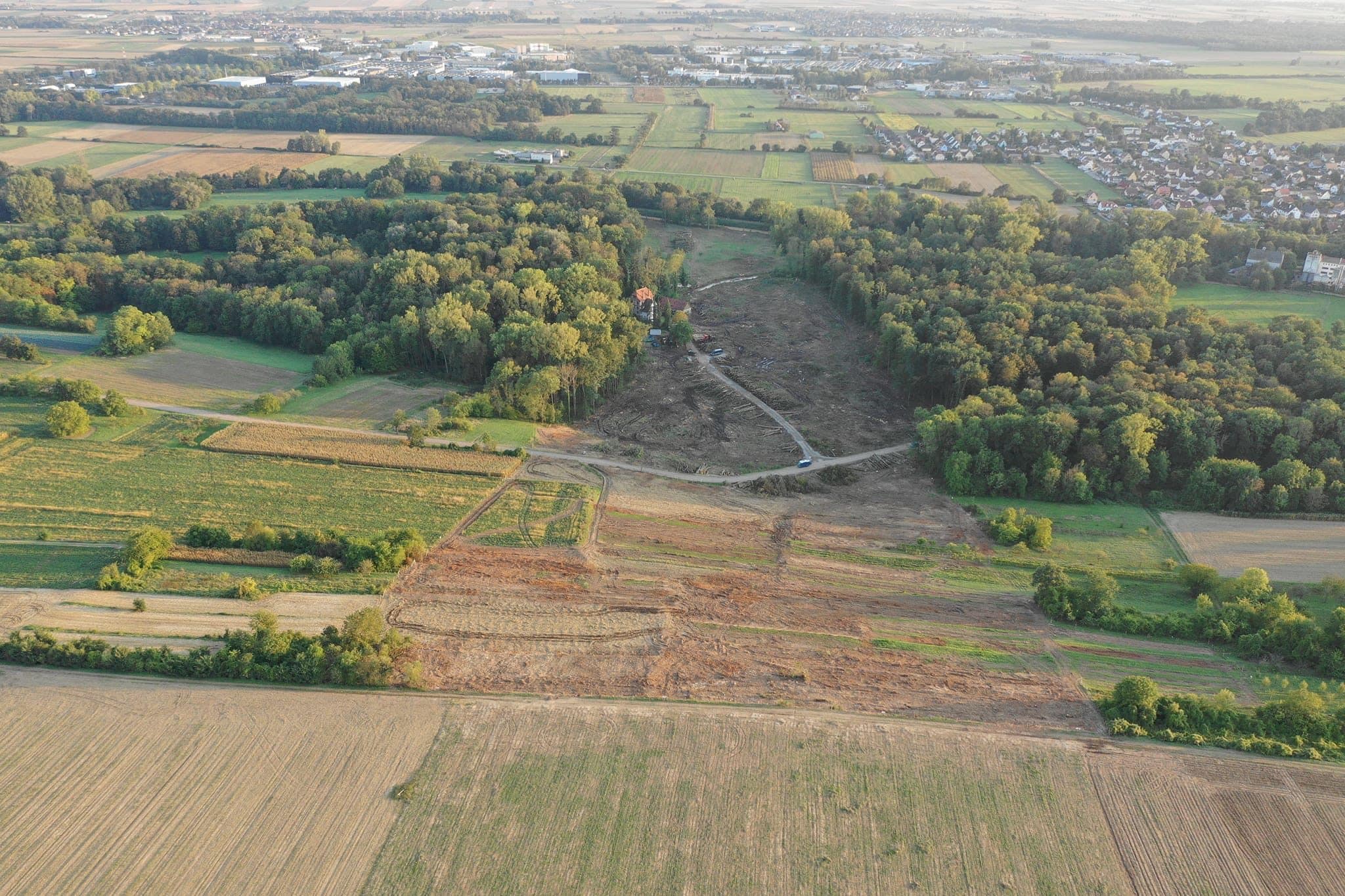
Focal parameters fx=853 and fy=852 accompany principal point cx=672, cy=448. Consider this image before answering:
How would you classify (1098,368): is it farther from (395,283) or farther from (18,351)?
(18,351)

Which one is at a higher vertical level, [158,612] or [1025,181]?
[1025,181]

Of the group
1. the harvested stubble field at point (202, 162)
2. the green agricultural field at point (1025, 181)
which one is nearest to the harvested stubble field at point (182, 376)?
the harvested stubble field at point (202, 162)

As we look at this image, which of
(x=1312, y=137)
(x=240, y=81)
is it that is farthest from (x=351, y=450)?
(x=240, y=81)

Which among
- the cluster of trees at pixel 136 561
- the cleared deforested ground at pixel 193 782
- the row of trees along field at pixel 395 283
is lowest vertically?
the cleared deforested ground at pixel 193 782

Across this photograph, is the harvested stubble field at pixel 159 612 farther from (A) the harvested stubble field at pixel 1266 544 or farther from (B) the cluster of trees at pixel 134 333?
(A) the harvested stubble field at pixel 1266 544

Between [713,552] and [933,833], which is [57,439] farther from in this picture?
[933,833]

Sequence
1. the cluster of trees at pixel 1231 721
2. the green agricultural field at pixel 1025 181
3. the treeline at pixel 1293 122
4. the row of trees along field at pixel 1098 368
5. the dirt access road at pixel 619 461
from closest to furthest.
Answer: the cluster of trees at pixel 1231 721 < the row of trees along field at pixel 1098 368 < the dirt access road at pixel 619 461 < the green agricultural field at pixel 1025 181 < the treeline at pixel 1293 122

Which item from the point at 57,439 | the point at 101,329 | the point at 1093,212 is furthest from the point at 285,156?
the point at 1093,212
